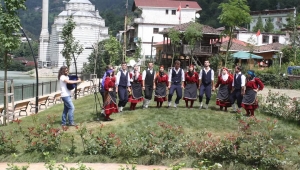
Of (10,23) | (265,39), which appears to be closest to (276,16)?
(265,39)

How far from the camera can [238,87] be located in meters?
14.0

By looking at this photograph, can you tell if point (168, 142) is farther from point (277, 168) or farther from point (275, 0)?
point (275, 0)

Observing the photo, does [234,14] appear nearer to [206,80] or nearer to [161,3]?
[206,80]

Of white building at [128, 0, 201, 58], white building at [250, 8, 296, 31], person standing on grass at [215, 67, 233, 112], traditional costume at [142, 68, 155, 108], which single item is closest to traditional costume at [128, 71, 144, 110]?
traditional costume at [142, 68, 155, 108]

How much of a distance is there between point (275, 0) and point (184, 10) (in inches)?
1506

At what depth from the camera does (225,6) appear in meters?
23.0

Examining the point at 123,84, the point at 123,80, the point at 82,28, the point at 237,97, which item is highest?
the point at 82,28

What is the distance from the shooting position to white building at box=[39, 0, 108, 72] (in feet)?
288

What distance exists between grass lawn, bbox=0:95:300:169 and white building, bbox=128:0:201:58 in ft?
165

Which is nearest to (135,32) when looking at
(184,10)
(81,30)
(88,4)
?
(184,10)

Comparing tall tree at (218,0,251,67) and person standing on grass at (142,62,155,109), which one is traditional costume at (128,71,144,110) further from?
tall tree at (218,0,251,67)

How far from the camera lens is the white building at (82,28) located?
8775 cm

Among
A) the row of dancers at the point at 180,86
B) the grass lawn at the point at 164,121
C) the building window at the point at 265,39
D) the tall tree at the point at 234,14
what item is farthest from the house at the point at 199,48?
the grass lawn at the point at 164,121

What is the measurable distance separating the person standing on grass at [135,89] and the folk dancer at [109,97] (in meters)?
1.40
